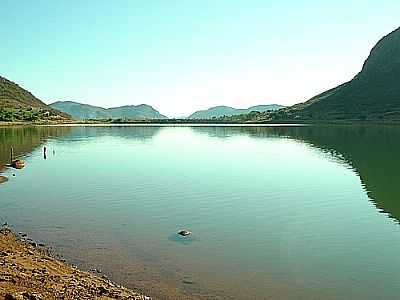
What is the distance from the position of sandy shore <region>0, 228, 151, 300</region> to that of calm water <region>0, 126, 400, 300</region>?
184 cm

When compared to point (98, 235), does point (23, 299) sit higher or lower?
higher

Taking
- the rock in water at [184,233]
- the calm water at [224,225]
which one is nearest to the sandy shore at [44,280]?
the calm water at [224,225]

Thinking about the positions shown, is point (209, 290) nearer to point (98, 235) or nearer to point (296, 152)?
point (98, 235)

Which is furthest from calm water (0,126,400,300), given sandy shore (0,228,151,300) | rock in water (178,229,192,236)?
sandy shore (0,228,151,300)

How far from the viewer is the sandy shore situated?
13.2 metres

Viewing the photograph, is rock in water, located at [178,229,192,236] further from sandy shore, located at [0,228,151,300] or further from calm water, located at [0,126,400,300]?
sandy shore, located at [0,228,151,300]

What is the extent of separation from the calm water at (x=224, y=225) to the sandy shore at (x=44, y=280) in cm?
184

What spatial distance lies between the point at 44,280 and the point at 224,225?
47.8ft

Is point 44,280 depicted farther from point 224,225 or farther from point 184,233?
point 224,225

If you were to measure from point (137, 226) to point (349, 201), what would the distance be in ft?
58.2

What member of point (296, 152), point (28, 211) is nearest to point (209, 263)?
point (28, 211)

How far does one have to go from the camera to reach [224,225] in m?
27.8

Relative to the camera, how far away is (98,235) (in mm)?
25562

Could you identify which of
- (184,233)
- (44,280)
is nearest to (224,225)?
(184,233)
